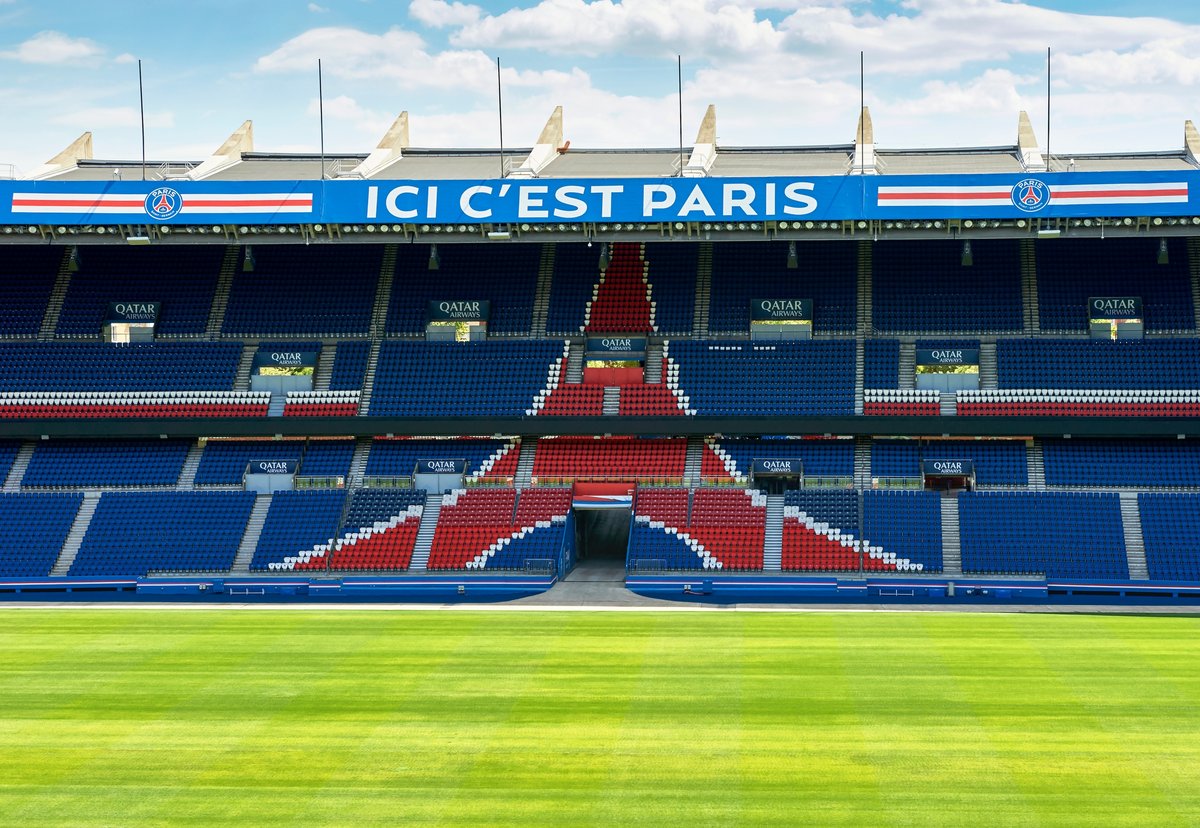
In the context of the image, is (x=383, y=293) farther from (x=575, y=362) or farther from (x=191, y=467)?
(x=191, y=467)

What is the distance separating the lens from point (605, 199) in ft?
129

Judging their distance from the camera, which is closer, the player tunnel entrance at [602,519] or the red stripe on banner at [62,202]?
the red stripe on banner at [62,202]

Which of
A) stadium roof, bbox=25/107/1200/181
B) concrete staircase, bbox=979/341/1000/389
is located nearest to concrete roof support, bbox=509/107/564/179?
stadium roof, bbox=25/107/1200/181

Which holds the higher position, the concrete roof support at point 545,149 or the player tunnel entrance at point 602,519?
the concrete roof support at point 545,149

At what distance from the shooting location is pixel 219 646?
2845 cm

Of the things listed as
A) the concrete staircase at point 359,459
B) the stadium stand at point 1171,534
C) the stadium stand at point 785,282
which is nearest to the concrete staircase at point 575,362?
the stadium stand at point 785,282

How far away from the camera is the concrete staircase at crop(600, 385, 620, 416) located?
4206 centimetres

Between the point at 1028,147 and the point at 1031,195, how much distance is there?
7507 millimetres

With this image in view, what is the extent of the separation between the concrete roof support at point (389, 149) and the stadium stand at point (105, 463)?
36.1ft

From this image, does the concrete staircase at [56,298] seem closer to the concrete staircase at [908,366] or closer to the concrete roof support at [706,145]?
the concrete roof support at [706,145]

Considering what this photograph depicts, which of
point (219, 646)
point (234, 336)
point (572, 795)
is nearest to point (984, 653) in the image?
point (572, 795)

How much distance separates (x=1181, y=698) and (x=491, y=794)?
40.8 feet

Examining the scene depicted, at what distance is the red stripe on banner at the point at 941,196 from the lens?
3825 cm

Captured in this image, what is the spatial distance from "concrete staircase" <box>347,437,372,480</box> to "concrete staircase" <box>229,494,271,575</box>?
2695 mm
